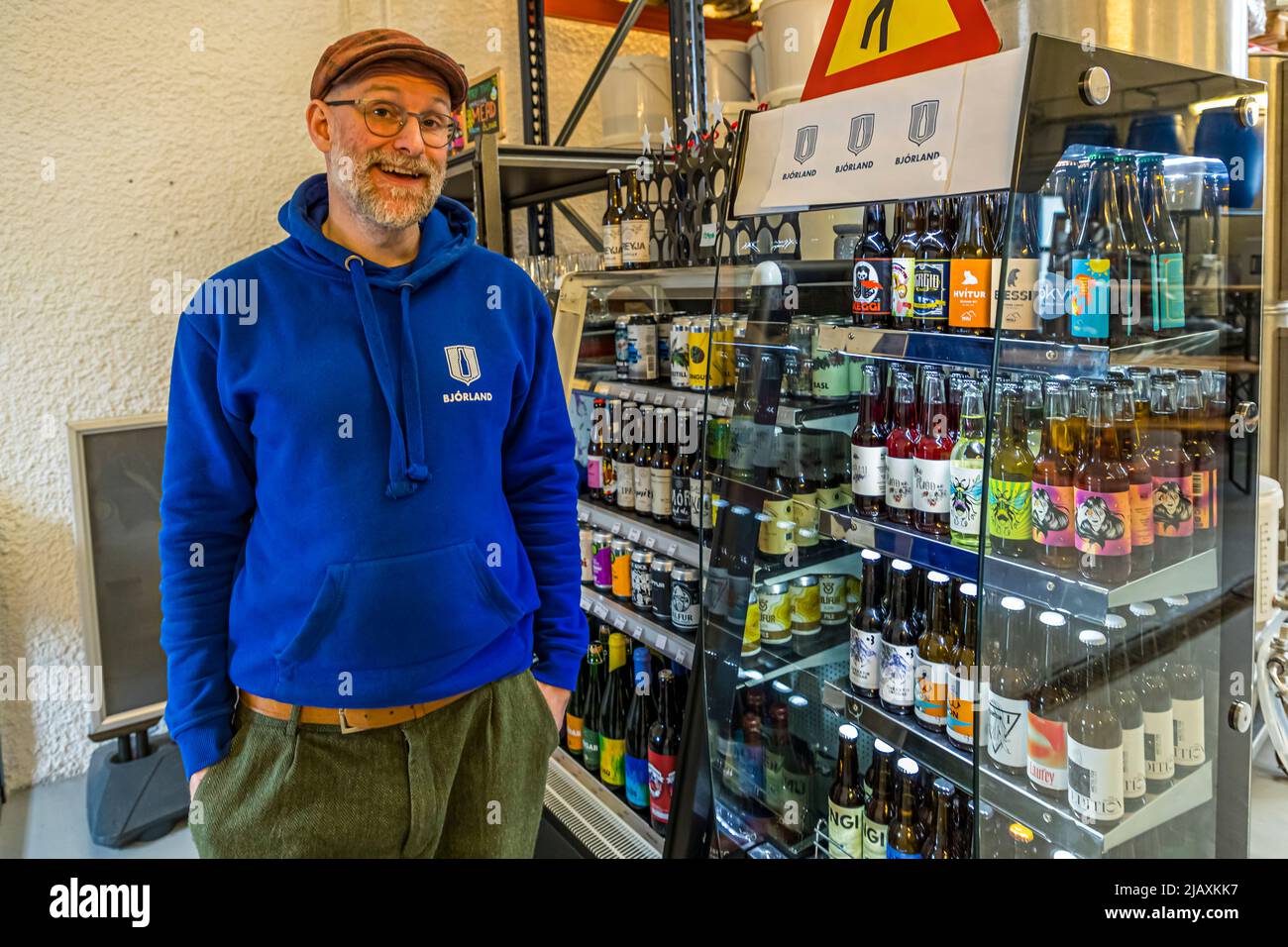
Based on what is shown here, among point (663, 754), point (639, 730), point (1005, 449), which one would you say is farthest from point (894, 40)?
point (639, 730)

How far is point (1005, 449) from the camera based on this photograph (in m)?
1.59

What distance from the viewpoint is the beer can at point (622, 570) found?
2.81 m

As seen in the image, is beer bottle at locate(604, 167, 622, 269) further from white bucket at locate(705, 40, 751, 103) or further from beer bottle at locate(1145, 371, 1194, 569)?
beer bottle at locate(1145, 371, 1194, 569)

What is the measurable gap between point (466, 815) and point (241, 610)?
499 mm

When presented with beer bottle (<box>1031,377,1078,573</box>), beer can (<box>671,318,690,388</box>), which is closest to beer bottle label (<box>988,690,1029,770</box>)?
beer bottle (<box>1031,377,1078,573</box>)

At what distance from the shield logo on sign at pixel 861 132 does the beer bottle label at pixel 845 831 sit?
4.46ft

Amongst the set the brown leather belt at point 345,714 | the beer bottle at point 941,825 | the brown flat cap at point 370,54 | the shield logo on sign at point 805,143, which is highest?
the brown flat cap at point 370,54

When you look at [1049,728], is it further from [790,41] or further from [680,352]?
[790,41]

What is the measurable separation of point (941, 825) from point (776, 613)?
54 cm

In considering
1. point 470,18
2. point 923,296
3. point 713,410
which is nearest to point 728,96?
point 470,18

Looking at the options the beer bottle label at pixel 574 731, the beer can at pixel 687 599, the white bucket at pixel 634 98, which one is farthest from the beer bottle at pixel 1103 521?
the white bucket at pixel 634 98

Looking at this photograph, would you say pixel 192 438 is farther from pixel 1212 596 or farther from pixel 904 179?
pixel 1212 596

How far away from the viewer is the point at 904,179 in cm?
151

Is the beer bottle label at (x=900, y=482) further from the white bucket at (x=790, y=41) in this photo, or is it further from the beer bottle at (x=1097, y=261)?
the white bucket at (x=790, y=41)
